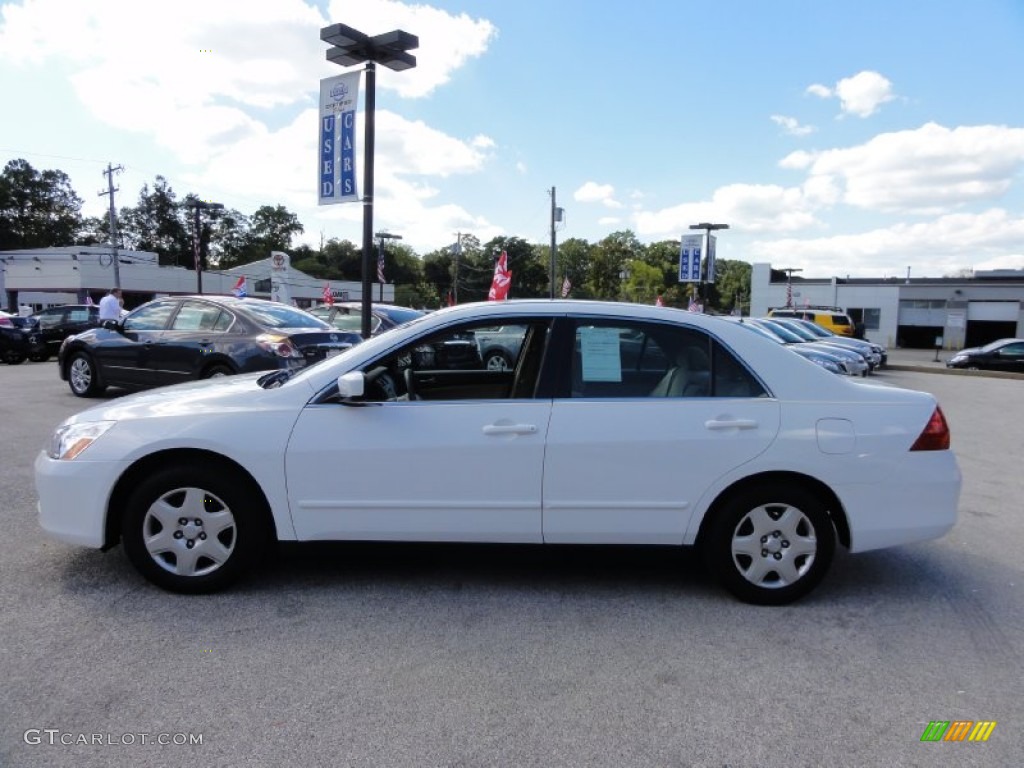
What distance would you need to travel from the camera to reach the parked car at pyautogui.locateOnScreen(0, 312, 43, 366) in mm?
18359

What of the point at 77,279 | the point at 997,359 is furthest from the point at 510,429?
the point at 77,279

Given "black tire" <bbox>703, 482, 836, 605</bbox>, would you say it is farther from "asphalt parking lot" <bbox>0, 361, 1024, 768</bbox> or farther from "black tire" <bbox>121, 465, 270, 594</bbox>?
"black tire" <bbox>121, 465, 270, 594</bbox>

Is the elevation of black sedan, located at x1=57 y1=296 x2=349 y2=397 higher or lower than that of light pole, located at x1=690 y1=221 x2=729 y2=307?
lower

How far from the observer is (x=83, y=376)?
10688 millimetres

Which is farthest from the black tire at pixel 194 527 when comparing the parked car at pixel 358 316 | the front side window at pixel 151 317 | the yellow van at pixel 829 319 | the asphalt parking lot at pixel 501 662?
the yellow van at pixel 829 319

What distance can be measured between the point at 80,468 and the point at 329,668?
1759mm

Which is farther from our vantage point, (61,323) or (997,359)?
(997,359)

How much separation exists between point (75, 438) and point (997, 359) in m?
28.2

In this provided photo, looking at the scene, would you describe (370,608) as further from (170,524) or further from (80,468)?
(80,468)

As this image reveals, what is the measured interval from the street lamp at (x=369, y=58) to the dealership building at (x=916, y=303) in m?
41.6

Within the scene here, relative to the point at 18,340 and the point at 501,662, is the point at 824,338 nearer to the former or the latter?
the point at 501,662

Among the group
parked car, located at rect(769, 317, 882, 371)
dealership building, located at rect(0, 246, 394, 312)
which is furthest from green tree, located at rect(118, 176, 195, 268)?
parked car, located at rect(769, 317, 882, 371)

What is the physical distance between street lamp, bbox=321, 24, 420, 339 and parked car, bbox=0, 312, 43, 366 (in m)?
14.4

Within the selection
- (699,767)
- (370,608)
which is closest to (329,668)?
(370,608)
